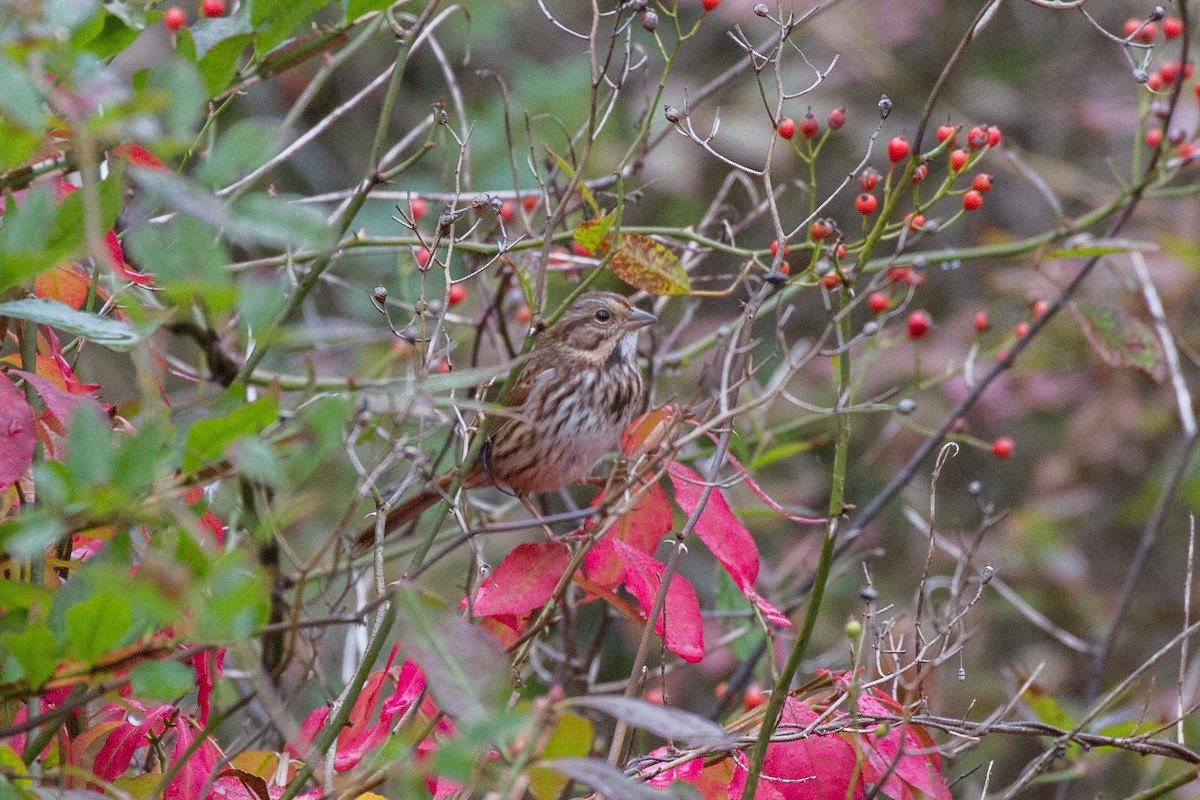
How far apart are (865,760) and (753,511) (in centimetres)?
128

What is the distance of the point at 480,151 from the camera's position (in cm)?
603

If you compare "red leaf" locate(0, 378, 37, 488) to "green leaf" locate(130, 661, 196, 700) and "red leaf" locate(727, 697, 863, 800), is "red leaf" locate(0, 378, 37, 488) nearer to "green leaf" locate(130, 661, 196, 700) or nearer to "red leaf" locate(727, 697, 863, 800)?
"green leaf" locate(130, 661, 196, 700)

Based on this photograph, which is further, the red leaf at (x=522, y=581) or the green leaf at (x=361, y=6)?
the red leaf at (x=522, y=581)

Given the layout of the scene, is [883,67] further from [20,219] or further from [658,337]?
[20,219]

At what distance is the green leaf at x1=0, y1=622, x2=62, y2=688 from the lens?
4.11 feet

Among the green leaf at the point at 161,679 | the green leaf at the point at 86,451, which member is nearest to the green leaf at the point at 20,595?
the green leaf at the point at 161,679

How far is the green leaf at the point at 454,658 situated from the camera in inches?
46.7

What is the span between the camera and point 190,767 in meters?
1.77

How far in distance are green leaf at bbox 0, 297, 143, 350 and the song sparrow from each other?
163cm

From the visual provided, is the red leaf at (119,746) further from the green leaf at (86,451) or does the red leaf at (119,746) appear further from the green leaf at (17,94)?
the green leaf at (17,94)

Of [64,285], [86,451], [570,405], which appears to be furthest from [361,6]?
[570,405]

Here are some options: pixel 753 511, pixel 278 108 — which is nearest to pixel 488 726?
pixel 753 511

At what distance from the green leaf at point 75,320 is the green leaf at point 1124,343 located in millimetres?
2452

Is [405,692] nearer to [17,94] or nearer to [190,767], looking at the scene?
[190,767]
